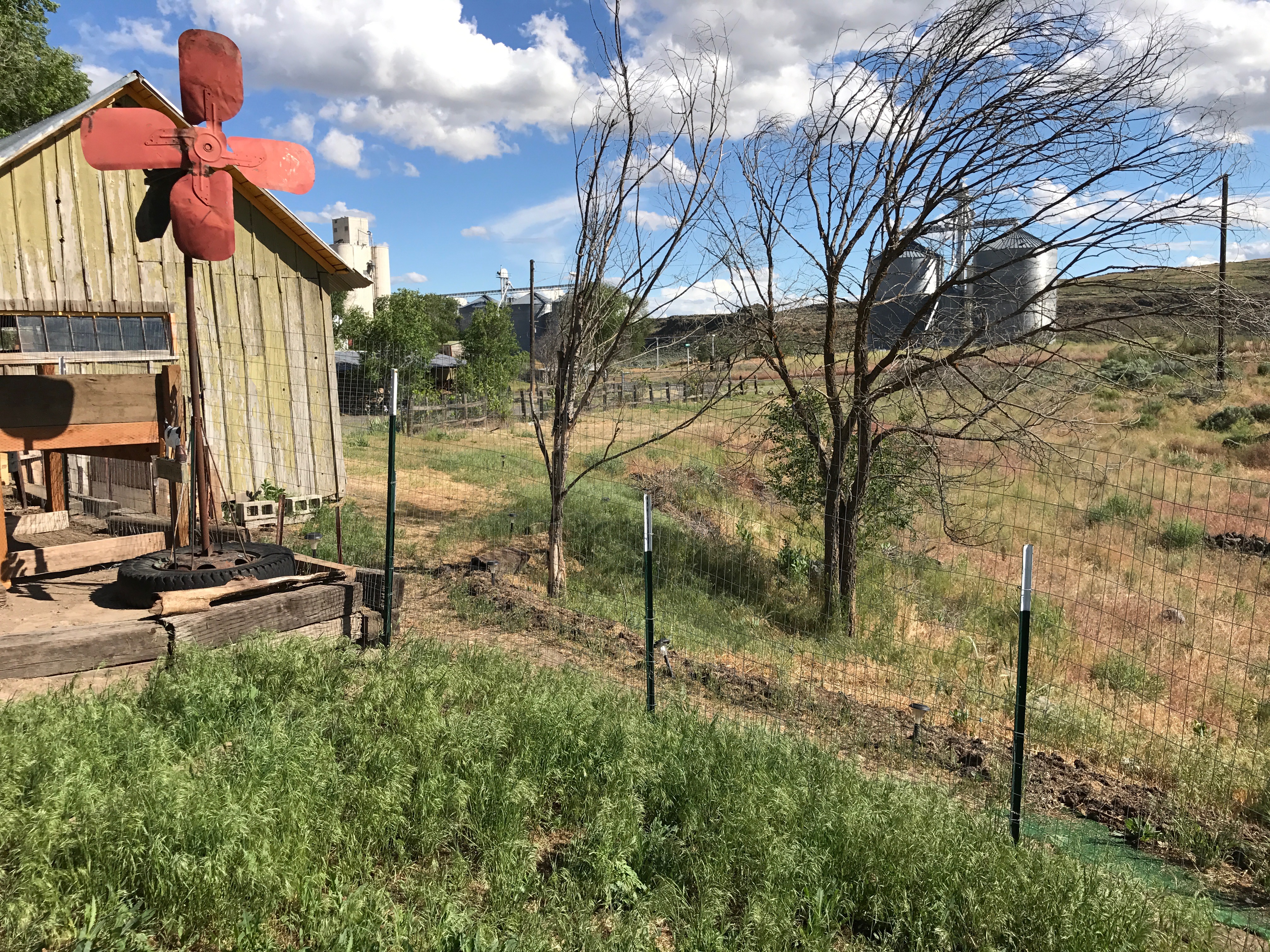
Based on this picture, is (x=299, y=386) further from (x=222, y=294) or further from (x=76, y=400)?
(x=76, y=400)

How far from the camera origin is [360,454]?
17500 mm

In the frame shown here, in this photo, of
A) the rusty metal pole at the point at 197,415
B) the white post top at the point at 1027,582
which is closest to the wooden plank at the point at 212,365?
the rusty metal pole at the point at 197,415

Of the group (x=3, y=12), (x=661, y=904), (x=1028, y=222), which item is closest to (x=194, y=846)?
(x=661, y=904)

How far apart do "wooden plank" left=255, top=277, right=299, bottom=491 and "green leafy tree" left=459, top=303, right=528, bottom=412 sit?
61.3ft

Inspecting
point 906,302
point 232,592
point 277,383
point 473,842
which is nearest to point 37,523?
point 232,592

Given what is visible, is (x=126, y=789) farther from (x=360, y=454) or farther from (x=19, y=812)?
(x=360, y=454)

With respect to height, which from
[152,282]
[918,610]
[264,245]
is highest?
[264,245]

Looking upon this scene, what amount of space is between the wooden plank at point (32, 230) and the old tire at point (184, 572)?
16.9ft

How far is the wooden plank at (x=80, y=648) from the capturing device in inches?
165

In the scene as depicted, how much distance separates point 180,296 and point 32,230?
5.08ft

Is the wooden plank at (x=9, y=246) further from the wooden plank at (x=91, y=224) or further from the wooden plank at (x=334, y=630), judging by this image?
the wooden plank at (x=334, y=630)

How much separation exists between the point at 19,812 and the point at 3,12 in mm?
22579

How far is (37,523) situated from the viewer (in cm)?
667

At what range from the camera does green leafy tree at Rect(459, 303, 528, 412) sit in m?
31.9
